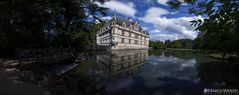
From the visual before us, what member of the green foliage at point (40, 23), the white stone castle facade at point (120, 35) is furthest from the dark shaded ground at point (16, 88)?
the white stone castle facade at point (120, 35)

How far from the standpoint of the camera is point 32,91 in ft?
27.0

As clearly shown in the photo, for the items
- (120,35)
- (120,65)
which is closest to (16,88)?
(120,65)

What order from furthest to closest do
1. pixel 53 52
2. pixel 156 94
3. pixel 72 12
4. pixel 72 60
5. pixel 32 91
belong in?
pixel 72 60
pixel 72 12
pixel 53 52
pixel 156 94
pixel 32 91

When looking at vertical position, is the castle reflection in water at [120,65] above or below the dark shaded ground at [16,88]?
below

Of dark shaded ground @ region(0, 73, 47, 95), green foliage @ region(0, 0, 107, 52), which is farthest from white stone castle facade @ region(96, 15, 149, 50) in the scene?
dark shaded ground @ region(0, 73, 47, 95)

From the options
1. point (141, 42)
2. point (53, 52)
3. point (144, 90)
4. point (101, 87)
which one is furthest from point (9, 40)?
point (141, 42)

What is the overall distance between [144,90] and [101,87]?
9.27 ft

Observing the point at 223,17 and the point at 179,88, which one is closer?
the point at 223,17

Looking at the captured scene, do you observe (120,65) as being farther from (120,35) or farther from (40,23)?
(120,35)

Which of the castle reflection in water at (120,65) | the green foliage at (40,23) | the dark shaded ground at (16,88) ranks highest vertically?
the green foliage at (40,23)

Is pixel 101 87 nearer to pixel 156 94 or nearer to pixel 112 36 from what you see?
pixel 156 94

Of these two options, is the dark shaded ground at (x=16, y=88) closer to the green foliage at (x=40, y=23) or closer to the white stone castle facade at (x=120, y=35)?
the green foliage at (x=40, y=23)

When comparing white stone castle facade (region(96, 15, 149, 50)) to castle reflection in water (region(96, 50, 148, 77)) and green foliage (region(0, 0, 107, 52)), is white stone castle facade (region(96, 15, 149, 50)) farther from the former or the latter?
green foliage (region(0, 0, 107, 52))

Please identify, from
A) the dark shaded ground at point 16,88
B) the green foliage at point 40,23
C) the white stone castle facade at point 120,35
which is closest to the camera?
the dark shaded ground at point 16,88
